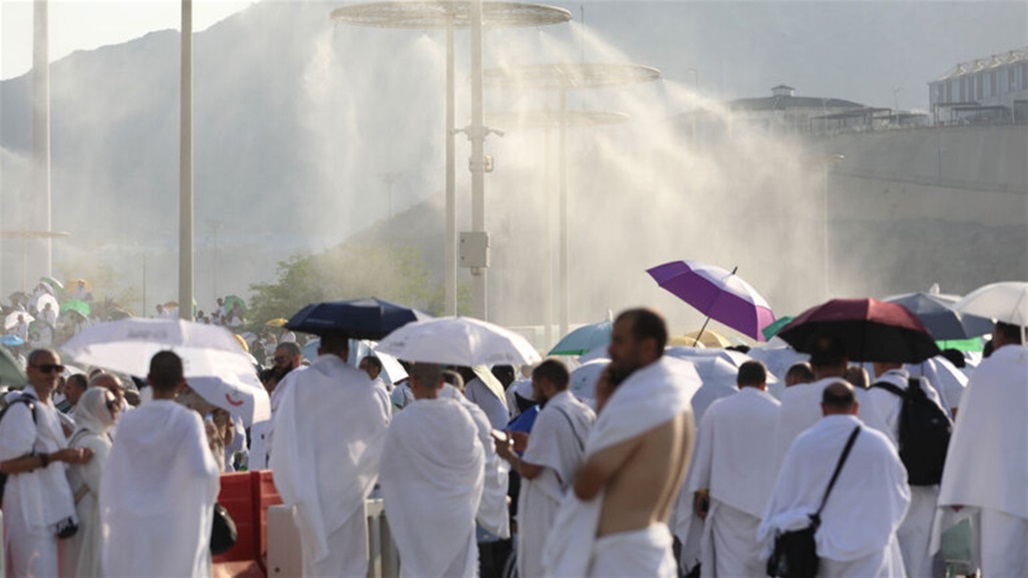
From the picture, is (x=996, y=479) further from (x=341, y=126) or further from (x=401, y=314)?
(x=341, y=126)

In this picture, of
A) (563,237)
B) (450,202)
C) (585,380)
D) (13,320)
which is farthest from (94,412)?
(563,237)

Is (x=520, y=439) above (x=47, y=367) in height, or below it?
below

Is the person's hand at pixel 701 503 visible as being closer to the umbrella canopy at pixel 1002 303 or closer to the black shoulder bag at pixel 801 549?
the umbrella canopy at pixel 1002 303

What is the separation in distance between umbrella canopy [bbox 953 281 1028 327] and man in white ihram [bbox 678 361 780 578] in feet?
4.64

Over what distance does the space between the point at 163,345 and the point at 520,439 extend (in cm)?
233

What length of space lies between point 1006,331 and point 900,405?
0.81m

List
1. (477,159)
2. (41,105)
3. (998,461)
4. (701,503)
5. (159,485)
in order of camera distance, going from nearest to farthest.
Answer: (159,485) → (998,461) → (701,503) → (477,159) → (41,105)

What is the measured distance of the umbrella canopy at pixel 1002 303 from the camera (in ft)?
40.9

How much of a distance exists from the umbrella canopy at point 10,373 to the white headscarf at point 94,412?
36 cm

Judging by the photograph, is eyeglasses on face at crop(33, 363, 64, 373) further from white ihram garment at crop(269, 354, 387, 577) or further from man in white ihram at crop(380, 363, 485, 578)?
man in white ihram at crop(380, 363, 485, 578)

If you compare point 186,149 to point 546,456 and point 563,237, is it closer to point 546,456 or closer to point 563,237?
point 546,456

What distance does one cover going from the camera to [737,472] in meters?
12.4

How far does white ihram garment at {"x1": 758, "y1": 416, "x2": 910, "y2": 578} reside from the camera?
996 centimetres

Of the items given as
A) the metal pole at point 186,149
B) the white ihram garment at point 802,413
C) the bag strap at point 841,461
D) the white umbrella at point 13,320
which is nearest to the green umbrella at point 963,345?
the white ihram garment at point 802,413
